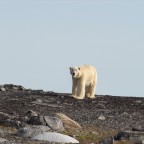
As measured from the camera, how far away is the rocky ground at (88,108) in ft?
82.6

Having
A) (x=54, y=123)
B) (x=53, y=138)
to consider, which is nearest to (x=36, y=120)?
(x=54, y=123)

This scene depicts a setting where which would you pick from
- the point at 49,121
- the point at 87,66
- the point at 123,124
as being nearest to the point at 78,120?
the point at 123,124

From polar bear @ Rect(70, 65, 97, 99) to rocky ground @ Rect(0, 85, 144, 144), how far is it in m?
0.56

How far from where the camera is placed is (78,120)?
83.9ft

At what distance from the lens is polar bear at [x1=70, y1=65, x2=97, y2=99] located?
32.9m

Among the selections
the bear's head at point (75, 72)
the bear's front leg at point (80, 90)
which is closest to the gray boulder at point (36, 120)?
the bear's head at point (75, 72)

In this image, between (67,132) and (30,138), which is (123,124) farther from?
(30,138)

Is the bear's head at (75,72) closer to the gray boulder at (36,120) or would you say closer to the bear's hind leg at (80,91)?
the bear's hind leg at (80,91)

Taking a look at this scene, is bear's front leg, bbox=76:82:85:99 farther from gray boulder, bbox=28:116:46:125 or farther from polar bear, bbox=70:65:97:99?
gray boulder, bbox=28:116:46:125

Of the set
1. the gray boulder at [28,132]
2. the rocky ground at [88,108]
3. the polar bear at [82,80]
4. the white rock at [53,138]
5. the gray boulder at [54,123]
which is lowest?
the white rock at [53,138]

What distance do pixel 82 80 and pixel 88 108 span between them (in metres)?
3.90

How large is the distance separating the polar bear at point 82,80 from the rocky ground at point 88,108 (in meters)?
0.56

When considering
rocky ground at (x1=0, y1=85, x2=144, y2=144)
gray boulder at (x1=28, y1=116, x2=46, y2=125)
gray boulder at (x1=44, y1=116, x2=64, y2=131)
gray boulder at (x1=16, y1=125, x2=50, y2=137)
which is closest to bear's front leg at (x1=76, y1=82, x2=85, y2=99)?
rocky ground at (x1=0, y1=85, x2=144, y2=144)

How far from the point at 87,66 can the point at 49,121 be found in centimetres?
1263
